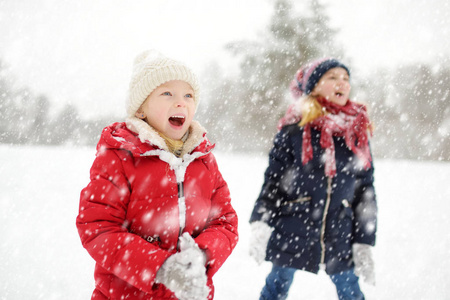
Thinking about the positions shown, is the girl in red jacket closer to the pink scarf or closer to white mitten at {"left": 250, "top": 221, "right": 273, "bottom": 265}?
white mitten at {"left": 250, "top": 221, "right": 273, "bottom": 265}

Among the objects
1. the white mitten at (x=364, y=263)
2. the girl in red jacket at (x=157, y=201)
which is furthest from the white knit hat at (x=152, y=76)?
the white mitten at (x=364, y=263)

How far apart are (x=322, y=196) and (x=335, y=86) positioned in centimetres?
74

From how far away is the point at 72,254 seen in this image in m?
3.15

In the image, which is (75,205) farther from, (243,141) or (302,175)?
(243,141)

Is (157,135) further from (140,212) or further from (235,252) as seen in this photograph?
(235,252)

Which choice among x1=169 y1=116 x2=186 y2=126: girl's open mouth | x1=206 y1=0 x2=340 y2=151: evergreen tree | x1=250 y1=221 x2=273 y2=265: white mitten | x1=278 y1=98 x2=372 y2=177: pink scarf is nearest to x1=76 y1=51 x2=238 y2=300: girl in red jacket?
x1=169 y1=116 x2=186 y2=126: girl's open mouth

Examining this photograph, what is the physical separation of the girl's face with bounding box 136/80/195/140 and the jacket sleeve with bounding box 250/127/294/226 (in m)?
0.85

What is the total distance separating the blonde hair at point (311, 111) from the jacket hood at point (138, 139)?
0.87 meters

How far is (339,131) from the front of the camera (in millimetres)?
2000

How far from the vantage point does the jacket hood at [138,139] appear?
4.04 feet

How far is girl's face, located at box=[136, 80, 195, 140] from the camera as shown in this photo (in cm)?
136

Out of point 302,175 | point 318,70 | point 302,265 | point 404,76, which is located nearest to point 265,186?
point 302,175

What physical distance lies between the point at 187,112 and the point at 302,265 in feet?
3.98

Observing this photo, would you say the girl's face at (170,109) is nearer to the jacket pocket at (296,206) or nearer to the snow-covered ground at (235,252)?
the jacket pocket at (296,206)
